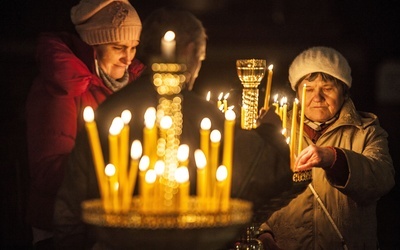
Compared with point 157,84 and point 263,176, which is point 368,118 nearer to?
point 263,176

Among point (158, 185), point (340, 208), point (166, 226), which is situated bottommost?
point (340, 208)

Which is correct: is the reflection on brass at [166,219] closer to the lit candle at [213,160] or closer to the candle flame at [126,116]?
the lit candle at [213,160]

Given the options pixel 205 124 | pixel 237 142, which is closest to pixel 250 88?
pixel 237 142

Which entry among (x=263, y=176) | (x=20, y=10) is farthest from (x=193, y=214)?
(x=20, y=10)

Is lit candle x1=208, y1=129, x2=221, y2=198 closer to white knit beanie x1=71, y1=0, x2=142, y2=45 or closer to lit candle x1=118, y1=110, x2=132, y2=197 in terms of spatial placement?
lit candle x1=118, y1=110, x2=132, y2=197

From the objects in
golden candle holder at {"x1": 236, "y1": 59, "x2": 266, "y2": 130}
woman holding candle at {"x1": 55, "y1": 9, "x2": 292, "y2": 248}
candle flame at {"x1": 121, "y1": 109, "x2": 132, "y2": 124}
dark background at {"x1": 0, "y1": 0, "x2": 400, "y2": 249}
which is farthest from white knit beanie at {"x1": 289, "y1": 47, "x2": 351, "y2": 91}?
dark background at {"x1": 0, "y1": 0, "x2": 400, "y2": 249}

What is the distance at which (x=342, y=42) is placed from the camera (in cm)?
1068

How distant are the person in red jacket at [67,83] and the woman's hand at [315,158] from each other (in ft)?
3.32

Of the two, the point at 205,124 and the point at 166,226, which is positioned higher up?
the point at 205,124

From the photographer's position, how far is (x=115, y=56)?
4.82 meters

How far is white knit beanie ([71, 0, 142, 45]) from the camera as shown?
475 cm

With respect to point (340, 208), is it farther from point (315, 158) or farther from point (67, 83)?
point (67, 83)

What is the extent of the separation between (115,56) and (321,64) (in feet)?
3.27

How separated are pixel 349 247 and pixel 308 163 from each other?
3.40ft
